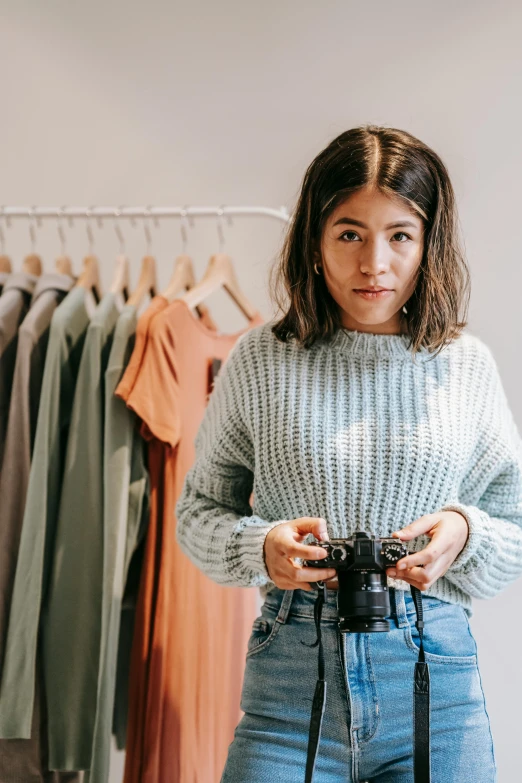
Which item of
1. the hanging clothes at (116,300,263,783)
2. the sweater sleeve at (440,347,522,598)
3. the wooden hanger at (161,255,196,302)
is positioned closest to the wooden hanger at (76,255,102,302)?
the wooden hanger at (161,255,196,302)

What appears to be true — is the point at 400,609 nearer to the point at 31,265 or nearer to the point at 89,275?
the point at 89,275

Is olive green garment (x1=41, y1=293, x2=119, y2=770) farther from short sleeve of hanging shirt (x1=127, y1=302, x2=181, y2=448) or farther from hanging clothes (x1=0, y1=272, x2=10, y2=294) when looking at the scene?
hanging clothes (x1=0, y1=272, x2=10, y2=294)

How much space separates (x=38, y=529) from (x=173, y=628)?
11.2 inches

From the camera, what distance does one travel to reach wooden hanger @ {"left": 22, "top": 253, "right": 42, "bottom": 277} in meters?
1.76

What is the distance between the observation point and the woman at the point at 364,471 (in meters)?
0.94

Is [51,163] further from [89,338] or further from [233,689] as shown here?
[233,689]

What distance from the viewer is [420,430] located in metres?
1.04

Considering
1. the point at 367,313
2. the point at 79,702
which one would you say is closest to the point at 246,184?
the point at 367,313

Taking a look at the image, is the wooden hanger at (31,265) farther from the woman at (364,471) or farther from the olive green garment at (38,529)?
the woman at (364,471)

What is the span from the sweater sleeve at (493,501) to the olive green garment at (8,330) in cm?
85

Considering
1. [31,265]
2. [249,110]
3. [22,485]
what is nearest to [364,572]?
[22,485]

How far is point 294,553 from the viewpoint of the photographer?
0.89 m

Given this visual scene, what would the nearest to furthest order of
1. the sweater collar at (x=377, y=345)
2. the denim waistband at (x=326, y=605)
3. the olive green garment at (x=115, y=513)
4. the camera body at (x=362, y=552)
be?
1. the camera body at (x=362, y=552)
2. the denim waistband at (x=326, y=605)
3. the sweater collar at (x=377, y=345)
4. the olive green garment at (x=115, y=513)

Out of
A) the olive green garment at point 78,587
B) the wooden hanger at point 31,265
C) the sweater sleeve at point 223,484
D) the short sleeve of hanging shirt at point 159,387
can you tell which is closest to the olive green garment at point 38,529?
the olive green garment at point 78,587
